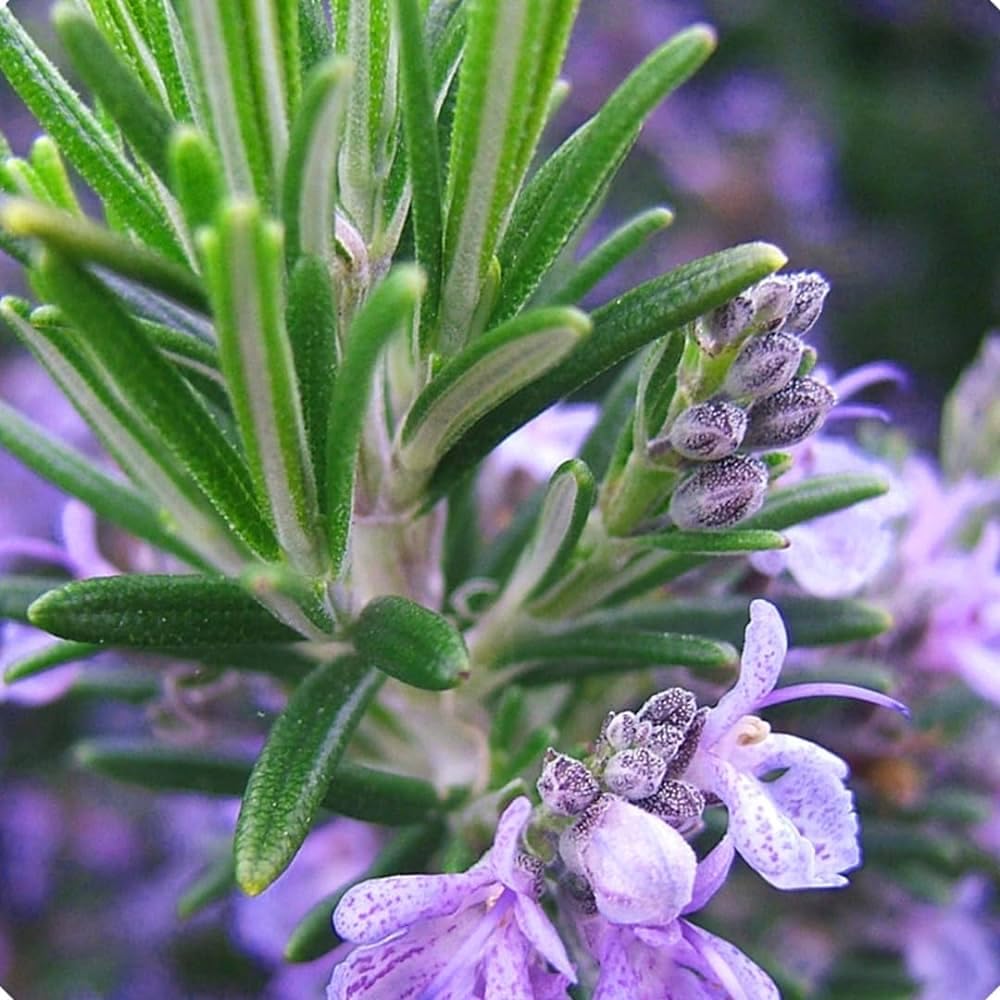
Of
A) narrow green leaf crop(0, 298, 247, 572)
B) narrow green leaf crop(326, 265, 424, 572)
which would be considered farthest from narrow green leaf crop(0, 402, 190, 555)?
narrow green leaf crop(326, 265, 424, 572)

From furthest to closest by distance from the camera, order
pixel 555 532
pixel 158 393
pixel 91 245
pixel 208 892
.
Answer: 1. pixel 208 892
2. pixel 555 532
3. pixel 158 393
4. pixel 91 245

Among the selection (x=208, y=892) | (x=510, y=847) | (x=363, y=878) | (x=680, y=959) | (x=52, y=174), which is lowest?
(x=208, y=892)

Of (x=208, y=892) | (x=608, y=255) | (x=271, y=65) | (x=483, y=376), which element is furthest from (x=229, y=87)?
(x=208, y=892)

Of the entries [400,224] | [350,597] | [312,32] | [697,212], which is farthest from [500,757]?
[697,212]

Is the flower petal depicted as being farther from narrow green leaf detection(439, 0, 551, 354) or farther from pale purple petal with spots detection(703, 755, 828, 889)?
narrow green leaf detection(439, 0, 551, 354)

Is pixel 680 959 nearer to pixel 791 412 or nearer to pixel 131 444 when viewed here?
pixel 791 412

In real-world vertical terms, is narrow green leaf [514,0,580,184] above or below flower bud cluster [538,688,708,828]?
above

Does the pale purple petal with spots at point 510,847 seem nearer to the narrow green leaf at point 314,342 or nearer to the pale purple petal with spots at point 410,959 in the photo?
the pale purple petal with spots at point 410,959

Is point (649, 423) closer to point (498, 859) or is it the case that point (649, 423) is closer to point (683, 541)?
point (683, 541)
